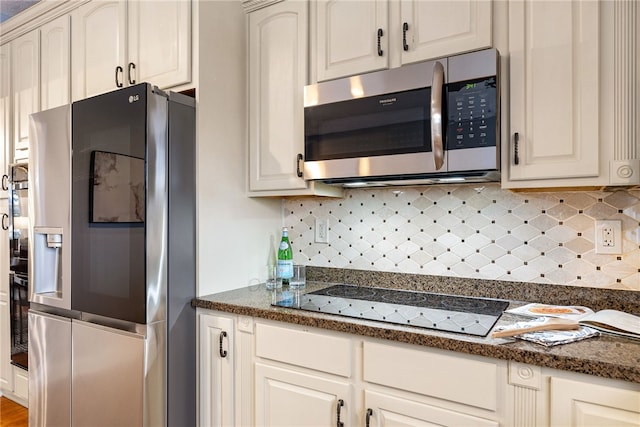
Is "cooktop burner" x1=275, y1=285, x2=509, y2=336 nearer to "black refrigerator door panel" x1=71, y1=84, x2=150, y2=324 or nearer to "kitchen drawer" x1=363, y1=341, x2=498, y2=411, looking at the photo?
"kitchen drawer" x1=363, y1=341, x2=498, y2=411

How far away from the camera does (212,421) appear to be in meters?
1.65

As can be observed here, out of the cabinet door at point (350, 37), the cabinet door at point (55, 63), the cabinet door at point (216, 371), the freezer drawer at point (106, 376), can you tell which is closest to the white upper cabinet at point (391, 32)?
the cabinet door at point (350, 37)

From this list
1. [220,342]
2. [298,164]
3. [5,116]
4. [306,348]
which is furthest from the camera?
[5,116]

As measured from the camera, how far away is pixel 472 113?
1362 millimetres

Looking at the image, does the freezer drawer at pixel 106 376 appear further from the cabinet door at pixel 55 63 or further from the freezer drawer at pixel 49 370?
the cabinet door at pixel 55 63

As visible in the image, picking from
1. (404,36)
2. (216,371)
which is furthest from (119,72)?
(216,371)

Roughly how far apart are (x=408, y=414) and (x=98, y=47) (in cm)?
224

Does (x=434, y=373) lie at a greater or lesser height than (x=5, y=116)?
lesser

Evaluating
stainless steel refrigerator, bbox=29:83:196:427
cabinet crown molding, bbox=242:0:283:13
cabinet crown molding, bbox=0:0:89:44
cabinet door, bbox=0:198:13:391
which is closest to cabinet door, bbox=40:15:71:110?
cabinet crown molding, bbox=0:0:89:44

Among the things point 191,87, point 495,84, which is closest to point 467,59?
point 495,84

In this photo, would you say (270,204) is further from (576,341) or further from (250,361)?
(576,341)

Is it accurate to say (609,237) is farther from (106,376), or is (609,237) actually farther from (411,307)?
(106,376)

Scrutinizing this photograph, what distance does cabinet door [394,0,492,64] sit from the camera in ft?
4.54

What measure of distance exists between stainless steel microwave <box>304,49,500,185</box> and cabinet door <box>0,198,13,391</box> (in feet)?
7.37
